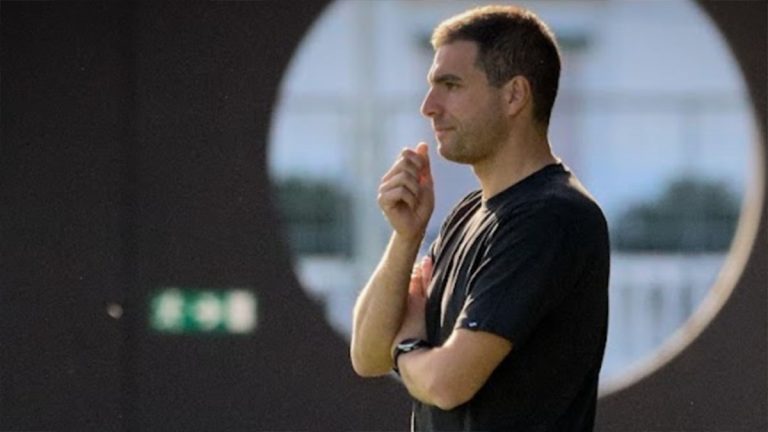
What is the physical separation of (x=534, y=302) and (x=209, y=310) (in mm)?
2383

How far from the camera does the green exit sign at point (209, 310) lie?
4.98 m

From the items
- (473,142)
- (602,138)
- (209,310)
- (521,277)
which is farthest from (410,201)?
(602,138)

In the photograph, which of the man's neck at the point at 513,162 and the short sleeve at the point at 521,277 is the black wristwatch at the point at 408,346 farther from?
the man's neck at the point at 513,162

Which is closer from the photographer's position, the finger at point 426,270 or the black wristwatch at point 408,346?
the black wristwatch at point 408,346

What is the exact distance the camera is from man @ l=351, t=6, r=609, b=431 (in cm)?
270

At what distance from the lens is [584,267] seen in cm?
277

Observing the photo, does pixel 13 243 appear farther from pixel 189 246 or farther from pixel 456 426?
pixel 456 426

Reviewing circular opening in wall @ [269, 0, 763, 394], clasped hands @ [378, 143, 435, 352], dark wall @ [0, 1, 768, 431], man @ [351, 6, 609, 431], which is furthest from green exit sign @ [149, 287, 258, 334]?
circular opening in wall @ [269, 0, 763, 394]

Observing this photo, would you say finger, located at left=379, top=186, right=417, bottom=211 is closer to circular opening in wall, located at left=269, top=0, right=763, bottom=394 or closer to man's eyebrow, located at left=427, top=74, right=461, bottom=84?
man's eyebrow, located at left=427, top=74, right=461, bottom=84

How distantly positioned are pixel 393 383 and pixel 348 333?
0.18 metres

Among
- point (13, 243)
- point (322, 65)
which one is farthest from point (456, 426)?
point (322, 65)

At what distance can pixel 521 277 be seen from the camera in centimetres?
270

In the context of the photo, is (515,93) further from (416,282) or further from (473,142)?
(416,282)

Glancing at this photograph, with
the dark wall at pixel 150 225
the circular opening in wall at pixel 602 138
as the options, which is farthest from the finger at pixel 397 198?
the circular opening in wall at pixel 602 138
